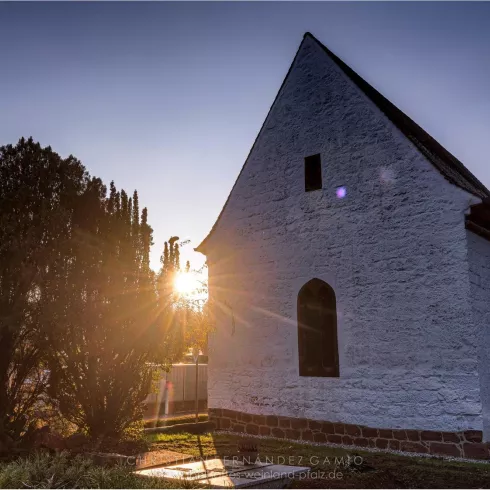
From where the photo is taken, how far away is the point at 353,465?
29.8 feet

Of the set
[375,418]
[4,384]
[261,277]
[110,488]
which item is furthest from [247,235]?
[110,488]

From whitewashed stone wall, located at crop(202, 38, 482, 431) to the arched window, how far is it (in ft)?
0.74

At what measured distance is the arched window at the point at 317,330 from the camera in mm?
12875

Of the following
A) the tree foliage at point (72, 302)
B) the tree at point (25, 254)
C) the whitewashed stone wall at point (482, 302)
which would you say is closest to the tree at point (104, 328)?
the tree foliage at point (72, 302)

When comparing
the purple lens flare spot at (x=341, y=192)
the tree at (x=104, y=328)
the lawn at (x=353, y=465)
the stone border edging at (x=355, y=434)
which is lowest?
the lawn at (x=353, y=465)

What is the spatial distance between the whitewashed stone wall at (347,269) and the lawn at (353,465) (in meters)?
1.06

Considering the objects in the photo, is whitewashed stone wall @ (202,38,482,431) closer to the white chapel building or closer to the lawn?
the white chapel building

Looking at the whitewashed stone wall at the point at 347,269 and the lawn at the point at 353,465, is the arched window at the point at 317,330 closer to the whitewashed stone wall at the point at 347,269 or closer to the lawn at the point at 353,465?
the whitewashed stone wall at the point at 347,269

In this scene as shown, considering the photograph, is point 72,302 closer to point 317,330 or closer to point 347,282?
point 317,330

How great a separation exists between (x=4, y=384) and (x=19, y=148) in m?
4.63

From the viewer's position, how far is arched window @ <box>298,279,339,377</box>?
42.2 feet

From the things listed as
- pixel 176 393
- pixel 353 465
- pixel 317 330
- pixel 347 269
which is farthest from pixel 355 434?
pixel 176 393

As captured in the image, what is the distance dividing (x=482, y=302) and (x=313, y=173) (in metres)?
5.13

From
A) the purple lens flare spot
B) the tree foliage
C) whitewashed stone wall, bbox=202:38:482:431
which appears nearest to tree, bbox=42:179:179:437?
the tree foliage
